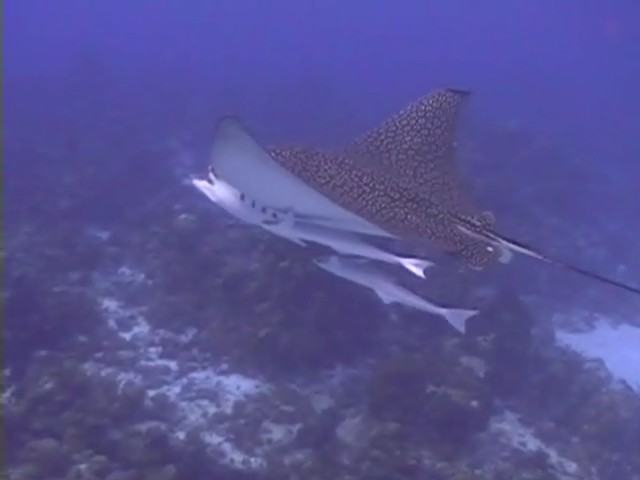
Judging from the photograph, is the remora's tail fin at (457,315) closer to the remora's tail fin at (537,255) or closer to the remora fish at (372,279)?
the remora fish at (372,279)

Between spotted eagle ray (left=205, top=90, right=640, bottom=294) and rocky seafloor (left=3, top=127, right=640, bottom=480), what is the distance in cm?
252

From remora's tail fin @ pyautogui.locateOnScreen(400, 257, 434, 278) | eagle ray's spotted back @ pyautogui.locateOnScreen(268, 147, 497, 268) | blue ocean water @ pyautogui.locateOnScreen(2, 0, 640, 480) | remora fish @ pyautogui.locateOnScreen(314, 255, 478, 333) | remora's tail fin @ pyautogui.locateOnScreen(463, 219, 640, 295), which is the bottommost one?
blue ocean water @ pyautogui.locateOnScreen(2, 0, 640, 480)

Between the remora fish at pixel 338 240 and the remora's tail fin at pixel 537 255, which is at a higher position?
the remora's tail fin at pixel 537 255

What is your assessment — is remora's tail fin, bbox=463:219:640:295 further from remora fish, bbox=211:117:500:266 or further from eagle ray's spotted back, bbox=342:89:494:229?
eagle ray's spotted back, bbox=342:89:494:229

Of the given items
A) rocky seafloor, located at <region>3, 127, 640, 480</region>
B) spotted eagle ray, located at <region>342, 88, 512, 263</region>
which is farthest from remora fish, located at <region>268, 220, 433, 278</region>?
rocky seafloor, located at <region>3, 127, 640, 480</region>

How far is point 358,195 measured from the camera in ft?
18.5

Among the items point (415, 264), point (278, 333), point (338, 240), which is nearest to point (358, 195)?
point (338, 240)

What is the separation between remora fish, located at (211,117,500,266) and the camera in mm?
4539

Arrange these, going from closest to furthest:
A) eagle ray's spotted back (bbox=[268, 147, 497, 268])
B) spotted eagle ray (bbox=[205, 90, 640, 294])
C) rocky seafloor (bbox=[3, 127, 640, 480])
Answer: spotted eagle ray (bbox=[205, 90, 640, 294]), eagle ray's spotted back (bbox=[268, 147, 497, 268]), rocky seafloor (bbox=[3, 127, 640, 480])

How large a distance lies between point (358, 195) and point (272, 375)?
338 centimetres

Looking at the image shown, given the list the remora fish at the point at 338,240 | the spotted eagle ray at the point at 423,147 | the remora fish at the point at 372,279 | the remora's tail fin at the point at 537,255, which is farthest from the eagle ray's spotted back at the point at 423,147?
the remora's tail fin at the point at 537,255

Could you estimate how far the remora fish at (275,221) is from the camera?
15.6 ft

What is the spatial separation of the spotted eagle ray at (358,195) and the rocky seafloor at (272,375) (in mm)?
A: 2524

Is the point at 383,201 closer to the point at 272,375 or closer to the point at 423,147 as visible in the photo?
the point at 423,147
